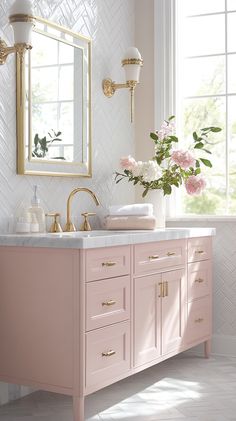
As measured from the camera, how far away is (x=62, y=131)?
11.5 feet

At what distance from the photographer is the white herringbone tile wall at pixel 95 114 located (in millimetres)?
3109

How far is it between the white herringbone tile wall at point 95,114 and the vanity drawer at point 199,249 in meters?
0.59

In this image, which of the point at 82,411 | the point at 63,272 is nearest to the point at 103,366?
the point at 82,411

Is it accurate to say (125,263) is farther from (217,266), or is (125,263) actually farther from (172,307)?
(217,266)

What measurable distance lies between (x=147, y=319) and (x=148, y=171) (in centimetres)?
97

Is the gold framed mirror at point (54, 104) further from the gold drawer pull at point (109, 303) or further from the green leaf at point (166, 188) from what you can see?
the gold drawer pull at point (109, 303)

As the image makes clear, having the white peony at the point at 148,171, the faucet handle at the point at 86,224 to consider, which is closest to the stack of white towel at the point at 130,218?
the faucet handle at the point at 86,224

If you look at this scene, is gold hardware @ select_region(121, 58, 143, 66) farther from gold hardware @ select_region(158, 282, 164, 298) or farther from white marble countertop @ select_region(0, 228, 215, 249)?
gold hardware @ select_region(158, 282, 164, 298)

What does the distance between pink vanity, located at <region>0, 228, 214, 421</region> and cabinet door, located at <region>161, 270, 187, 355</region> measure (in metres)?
0.10

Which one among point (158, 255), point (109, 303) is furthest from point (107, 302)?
point (158, 255)

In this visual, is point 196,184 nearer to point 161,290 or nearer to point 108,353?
point 161,290

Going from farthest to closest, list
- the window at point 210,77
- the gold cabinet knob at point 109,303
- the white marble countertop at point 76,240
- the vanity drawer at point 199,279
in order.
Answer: the window at point 210,77 → the vanity drawer at point 199,279 → the gold cabinet knob at point 109,303 → the white marble countertop at point 76,240

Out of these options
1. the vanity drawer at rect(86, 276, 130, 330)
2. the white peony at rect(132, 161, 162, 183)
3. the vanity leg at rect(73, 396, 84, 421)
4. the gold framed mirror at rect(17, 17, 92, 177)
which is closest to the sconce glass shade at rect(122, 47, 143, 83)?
the gold framed mirror at rect(17, 17, 92, 177)

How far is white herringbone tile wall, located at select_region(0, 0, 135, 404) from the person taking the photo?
3107 mm
